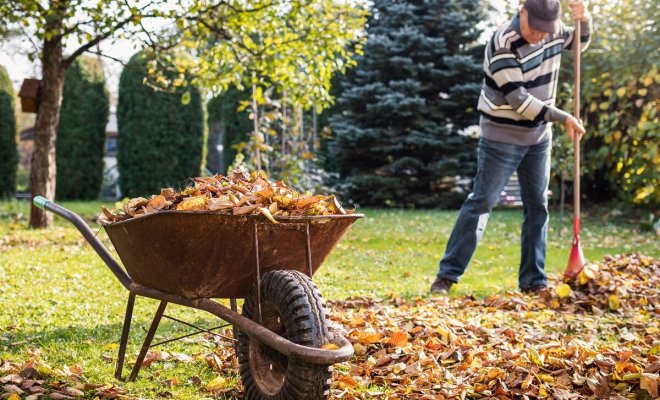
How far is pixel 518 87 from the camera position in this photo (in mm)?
3904

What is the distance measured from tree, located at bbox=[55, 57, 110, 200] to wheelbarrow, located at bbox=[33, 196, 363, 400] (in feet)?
38.6

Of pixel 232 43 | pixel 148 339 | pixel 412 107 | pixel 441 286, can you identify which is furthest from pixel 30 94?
pixel 412 107

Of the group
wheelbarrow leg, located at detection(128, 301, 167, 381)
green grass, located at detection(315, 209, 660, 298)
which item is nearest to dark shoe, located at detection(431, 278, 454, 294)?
green grass, located at detection(315, 209, 660, 298)

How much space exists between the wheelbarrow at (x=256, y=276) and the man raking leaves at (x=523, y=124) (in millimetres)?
1929

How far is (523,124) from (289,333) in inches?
98.7

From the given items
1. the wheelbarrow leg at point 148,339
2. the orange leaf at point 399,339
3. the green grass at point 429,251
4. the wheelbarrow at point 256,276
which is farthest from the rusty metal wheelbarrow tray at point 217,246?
the green grass at point 429,251

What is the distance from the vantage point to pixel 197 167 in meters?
13.7

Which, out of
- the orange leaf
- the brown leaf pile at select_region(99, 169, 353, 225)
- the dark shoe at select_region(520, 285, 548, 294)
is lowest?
the dark shoe at select_region(520, 285, 548, 294)

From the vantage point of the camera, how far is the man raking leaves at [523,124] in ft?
12.8

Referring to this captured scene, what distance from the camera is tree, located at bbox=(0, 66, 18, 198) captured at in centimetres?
1292

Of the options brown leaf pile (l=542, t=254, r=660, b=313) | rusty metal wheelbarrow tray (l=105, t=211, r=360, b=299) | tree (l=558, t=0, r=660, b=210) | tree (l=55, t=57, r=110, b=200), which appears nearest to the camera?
rusty metal wheelbarrow tray (l=105, t=211, r=360, b=299)

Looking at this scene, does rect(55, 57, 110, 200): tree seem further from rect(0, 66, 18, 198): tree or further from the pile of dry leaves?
the pile of dry leaves

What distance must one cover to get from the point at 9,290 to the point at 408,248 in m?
3.76

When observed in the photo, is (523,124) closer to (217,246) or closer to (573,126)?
(573,126)
